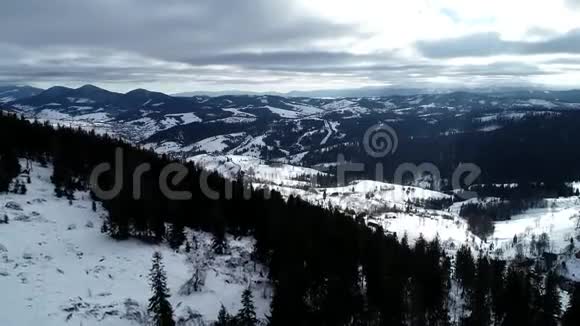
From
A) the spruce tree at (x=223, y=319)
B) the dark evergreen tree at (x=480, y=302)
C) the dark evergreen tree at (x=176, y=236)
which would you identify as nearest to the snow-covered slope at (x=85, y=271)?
the dark evergreen tree at (x=176, y=236)

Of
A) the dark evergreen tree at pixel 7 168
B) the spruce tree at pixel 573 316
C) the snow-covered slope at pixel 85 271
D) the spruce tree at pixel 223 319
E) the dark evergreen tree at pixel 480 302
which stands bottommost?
the dark evergreen tree at pixel 480 302

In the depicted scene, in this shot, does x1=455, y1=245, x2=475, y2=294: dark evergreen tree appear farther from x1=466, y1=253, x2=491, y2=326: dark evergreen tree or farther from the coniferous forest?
x1=466, y1=253, x2=491, y2=326: dark evergreen tree

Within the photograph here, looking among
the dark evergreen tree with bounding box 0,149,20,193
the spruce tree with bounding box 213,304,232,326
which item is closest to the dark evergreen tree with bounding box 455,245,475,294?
the spruce tree with bounding box 213,304,232,326

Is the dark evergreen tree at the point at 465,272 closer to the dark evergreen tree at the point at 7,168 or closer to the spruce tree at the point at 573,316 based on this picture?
the spruce tree at the point at 573,316

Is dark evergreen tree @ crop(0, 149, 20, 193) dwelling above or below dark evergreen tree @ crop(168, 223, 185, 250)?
above

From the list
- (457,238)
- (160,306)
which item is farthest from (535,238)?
(160,306)

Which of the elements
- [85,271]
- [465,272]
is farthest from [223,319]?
[465,272]
